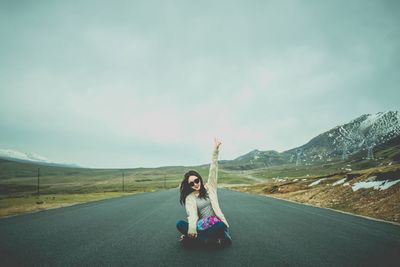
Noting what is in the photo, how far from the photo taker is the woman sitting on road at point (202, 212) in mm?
6730

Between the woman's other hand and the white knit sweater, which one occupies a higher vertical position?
the woman's other hand

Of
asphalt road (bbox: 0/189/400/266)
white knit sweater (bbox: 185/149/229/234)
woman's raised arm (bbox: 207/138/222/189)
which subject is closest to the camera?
asphalt road (bbox: 0/189/400/266)

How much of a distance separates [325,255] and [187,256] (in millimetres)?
3012

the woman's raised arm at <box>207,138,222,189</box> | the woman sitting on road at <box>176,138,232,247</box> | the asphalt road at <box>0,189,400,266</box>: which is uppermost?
the woman's raised arm at <box>207,138,222,189</box>

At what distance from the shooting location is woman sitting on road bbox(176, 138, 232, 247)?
22.1 feet

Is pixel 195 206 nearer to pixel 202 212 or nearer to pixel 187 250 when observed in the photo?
pixel 202 212

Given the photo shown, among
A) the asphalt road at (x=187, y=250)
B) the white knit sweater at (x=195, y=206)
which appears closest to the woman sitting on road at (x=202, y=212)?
the white knit sweater at (x=195, y=206)

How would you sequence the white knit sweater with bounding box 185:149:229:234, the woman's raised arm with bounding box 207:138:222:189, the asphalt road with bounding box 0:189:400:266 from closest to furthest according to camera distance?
the asphalt road with bounding box 0:189:400:266 < the white knit sweater with bounding box 185:149:229:234 < the woman's raised arm with bounding box 207:138:222:189

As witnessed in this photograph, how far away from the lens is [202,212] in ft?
23.5

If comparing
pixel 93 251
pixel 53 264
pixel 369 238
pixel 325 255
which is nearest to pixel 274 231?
pixel 369 238

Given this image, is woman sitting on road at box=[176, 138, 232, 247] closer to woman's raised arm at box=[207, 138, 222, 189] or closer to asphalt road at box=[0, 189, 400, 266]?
woman's raised arm at box=[207, 138, 222, 189]

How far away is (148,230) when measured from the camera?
1041 cm

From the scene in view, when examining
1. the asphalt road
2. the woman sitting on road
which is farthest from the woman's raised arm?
the asphalt road

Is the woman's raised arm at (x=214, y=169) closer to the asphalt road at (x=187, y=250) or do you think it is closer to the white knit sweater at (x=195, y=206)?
the white knit sweater at (x=195, y=206)
